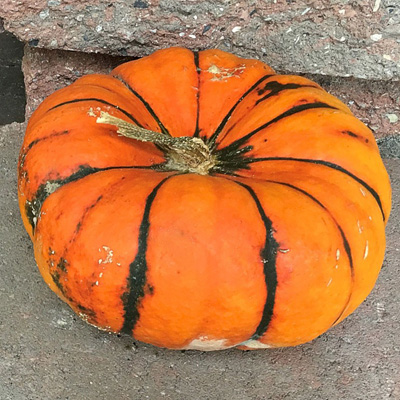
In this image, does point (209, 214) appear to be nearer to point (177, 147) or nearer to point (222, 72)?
point (177, 147)

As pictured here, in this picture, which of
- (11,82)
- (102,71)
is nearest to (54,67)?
(102,71)

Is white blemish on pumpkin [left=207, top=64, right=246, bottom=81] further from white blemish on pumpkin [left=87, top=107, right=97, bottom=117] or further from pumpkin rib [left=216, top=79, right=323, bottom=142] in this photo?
white blemish on pumpkin [left=87, top=107, right=97, bottom=117]

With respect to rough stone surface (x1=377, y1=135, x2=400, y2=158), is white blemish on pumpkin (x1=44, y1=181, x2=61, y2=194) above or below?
below

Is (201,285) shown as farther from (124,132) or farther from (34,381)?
(34,381)

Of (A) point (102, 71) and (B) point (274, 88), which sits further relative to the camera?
(A) point (102, 71)

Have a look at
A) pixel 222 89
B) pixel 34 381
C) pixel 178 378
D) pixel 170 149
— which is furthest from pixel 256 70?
pixel 34 381

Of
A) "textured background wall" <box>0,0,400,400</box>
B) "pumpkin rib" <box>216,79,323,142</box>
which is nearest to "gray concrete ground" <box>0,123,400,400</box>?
"textured background wall" <box>0,0,400,400</box>
